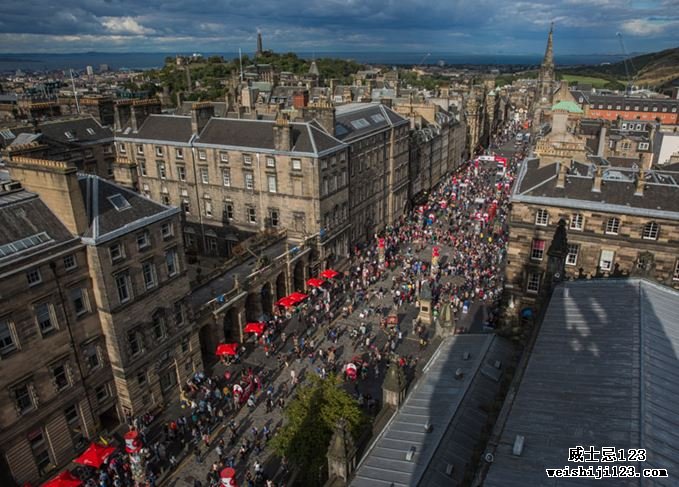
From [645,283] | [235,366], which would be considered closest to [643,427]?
[645,283]

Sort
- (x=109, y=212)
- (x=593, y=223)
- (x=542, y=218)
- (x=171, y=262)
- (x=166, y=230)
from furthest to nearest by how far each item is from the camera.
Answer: (x=542, y=218) < (x=593, y=223) < (x=171, y=262) < (x=166, y=230) < (x=109, y=212)

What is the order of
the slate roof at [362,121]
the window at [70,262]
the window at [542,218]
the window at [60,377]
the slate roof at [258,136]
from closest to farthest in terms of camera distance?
the window at [70,262], the window at [60,377], the window at [542,218], the slate roof at [258,136], the slate roof at [362,121]

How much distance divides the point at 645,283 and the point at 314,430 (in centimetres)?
1647

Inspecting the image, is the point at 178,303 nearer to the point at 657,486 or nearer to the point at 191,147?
the point at 191,147

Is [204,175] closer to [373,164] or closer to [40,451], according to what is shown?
[373,164]

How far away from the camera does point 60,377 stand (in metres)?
26.5

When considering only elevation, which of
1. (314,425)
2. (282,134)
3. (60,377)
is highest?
(282,134)

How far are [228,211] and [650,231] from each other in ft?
127

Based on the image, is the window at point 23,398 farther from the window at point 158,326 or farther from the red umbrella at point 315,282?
the red umbrella at point 315,282

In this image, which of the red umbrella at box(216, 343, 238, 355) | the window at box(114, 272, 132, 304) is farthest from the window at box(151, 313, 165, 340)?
the red umbrella at box(216, 343, 238, 355)

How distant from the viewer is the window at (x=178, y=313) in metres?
32.4

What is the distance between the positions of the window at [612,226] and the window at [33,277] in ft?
120

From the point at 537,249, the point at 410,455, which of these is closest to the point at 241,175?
the point at 537,249

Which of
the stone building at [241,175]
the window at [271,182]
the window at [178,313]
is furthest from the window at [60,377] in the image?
the window at [271,182]
